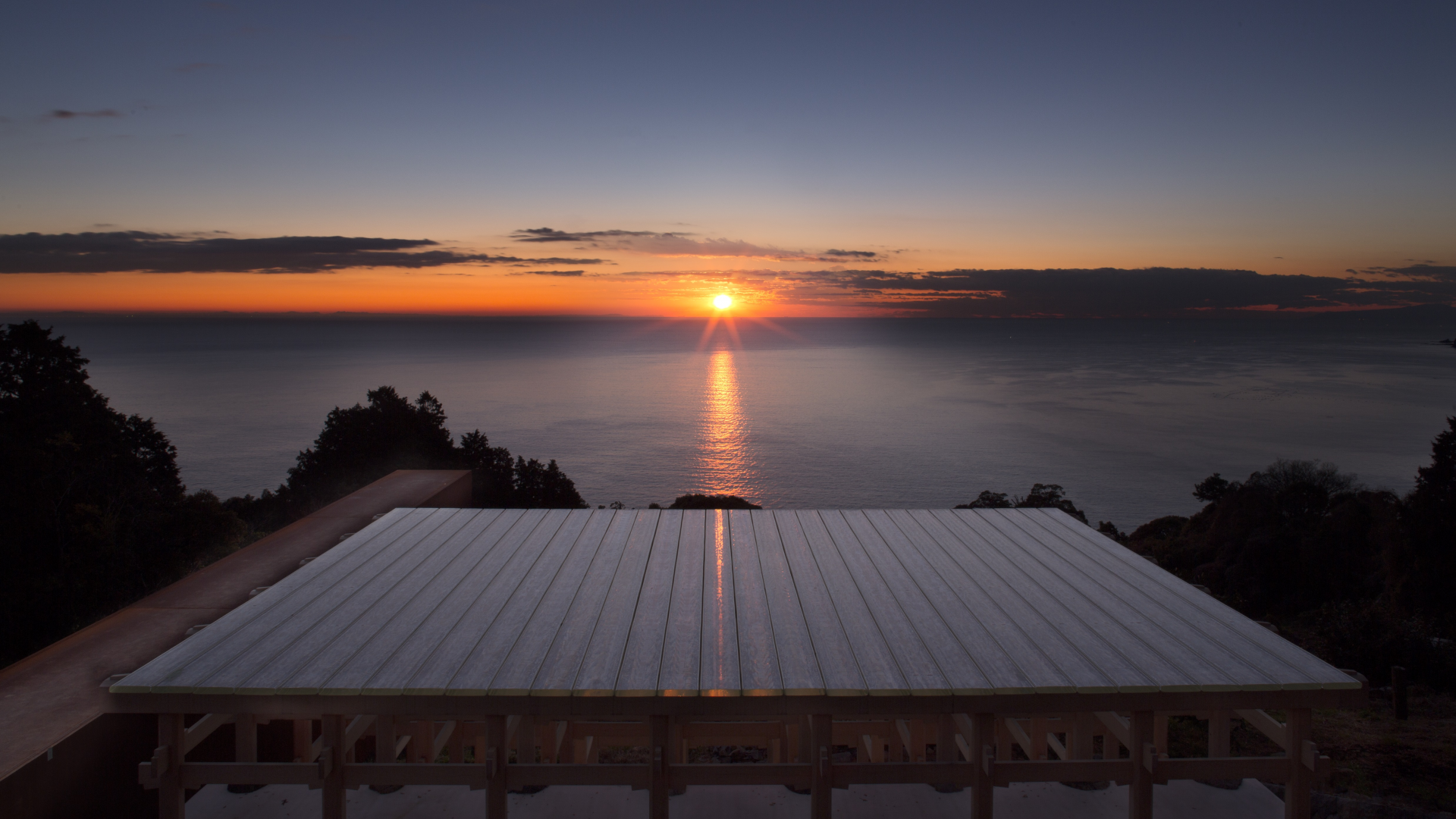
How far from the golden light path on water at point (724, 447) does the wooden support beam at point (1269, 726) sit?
47.5 m

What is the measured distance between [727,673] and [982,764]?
5.61 ft

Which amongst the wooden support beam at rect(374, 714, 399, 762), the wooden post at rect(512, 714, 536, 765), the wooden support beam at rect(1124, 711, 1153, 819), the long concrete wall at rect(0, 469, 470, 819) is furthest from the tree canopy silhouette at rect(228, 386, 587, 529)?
the wooden support beam at rect(1124, 711, 1153, 819)

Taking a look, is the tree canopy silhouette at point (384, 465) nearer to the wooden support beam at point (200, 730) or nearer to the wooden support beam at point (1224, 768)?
the wooden support beam at point (200, 730)

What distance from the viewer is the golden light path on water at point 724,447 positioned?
55406 mm

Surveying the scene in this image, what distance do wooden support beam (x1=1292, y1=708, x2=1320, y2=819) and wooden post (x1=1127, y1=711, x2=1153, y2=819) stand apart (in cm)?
86

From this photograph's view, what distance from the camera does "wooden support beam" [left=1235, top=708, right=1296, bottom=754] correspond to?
4.63 m

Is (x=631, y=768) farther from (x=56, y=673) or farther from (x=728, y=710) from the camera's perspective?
(x=56, y=673)

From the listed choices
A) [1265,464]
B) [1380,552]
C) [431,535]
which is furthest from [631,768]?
[1265,464]

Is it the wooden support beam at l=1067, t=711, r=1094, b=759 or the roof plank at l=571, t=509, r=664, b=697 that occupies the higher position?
the roof plank at l=571, t=509, r=664, b=697

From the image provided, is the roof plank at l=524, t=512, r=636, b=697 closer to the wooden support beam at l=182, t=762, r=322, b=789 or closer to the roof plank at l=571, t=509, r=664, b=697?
the roof plank at l=571, t=509, r=664, b=697

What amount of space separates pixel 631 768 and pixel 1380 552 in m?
29.6

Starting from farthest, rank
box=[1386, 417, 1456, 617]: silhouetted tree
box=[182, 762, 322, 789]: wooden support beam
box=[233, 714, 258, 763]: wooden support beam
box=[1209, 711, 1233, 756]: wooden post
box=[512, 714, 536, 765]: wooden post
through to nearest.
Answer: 1. box=[1386, 417, 1456, 617]: silhouetted tree
2. box=[1209, 711, 1233, 756]: wooden post
3. box=[512, 714, 536, 765]: wooden post
4. box=[233, 714, 258, 763]: wooden support beam
5. box=[182, 762, 322, 789]: wooden support beam

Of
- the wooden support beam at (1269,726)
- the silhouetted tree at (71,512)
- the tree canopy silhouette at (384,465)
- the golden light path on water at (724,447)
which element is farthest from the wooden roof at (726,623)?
the golden light path on water at (724,447)

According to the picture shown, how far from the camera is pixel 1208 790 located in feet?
19.7
